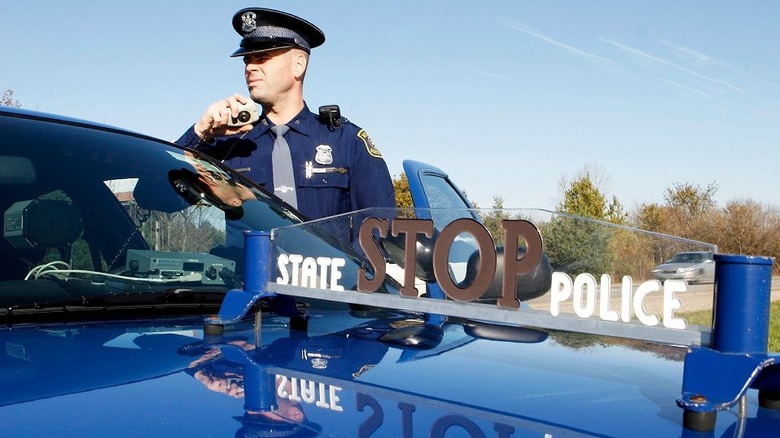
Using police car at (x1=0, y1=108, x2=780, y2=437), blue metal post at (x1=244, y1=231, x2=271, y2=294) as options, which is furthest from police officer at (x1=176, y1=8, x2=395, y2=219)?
blue metal post at (x1=244, y1=231, x2=271, y2=294)

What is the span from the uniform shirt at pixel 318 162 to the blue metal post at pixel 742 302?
2.09m

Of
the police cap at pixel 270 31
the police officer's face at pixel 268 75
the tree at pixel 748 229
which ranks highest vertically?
the police cap at pixel 270 31

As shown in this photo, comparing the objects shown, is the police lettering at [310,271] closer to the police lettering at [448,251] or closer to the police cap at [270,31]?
the police lettering at [448,251]

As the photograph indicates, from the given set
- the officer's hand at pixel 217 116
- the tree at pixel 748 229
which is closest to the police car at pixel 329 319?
the officer's hand at pixel 217 116

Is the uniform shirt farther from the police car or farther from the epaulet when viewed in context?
the police car

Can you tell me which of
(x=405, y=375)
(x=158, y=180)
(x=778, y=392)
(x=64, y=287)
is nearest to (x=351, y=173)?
(x=158, y=180)

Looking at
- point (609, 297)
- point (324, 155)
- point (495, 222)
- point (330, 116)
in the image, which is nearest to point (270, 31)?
point (330, 116)

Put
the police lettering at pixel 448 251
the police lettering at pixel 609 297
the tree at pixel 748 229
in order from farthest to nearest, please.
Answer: the tree at pixel 748 229 → the police lettering at pixel 448 251 → the police lettering at pixel 609 297

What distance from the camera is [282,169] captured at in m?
3.28

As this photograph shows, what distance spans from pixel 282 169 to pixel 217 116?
1.02 feet

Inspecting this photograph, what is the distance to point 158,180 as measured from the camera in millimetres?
2230

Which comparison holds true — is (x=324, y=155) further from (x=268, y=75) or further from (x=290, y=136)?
(x=268, y=75)

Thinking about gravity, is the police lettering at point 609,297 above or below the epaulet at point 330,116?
below

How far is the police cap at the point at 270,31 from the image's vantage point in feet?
11.0
